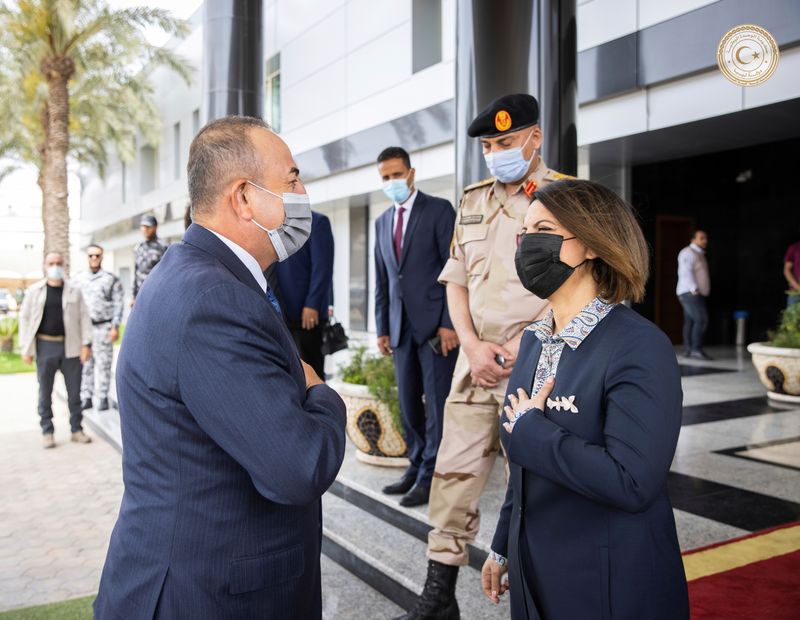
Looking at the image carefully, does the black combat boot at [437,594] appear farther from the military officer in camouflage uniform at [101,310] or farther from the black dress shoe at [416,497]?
the military officer in camouflage uniform at [101,310]

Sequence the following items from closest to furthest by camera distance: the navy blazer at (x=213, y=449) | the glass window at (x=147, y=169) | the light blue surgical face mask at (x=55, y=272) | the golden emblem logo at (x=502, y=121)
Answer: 1. the navy blazer at (x=213, y=449)
2. the golden emblem logo at (x=502, y=121)
3. the light blue surgical face mask at (x=55, y=272)
4. the glass window at (x=147, y=169)

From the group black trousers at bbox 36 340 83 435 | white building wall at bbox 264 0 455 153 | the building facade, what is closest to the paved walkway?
black trousers at bbox 36 340 83 435

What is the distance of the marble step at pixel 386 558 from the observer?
131 inches

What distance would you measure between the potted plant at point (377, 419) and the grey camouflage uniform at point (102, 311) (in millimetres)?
4635

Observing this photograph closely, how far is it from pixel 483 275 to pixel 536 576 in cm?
164

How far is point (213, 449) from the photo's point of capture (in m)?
1.48

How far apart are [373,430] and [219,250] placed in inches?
147

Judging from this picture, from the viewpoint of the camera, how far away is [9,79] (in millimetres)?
20312

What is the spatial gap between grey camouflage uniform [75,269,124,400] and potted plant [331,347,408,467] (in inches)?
182

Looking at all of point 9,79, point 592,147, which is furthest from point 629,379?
point 9,79

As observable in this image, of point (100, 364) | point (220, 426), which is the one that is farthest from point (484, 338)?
point (100, 364)

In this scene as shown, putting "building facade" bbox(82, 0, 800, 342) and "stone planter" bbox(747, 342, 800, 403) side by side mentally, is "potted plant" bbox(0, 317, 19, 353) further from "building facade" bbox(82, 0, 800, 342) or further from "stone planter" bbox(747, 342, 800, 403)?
"stone planter" bbox(747, 342, 800, 403)

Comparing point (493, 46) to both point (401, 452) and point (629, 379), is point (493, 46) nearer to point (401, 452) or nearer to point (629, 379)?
point (401, 452)

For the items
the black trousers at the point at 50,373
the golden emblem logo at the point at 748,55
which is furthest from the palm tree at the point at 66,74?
the golden emblem logo at the point at 748,55
